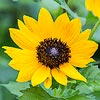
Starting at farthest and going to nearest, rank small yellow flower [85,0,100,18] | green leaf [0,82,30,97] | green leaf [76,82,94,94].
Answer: green leaf [0,82,30,97], green leaf [76,82,94,94], small yellow flower [85,0,100,18]

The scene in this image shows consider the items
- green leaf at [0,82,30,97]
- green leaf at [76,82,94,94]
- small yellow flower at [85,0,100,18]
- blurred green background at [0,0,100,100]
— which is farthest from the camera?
blurred green background at [0,0,100,100]

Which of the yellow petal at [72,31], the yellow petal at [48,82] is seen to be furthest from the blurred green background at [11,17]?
the yellow petal at [48,82]

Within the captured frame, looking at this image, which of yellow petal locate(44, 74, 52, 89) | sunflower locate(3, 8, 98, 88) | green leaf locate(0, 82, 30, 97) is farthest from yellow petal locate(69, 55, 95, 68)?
green leaf locate(0, 82, 30, 97)

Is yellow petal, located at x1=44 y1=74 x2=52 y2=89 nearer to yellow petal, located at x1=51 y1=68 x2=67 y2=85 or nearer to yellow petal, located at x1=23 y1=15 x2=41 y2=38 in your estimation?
yellow petal, located at x1=51 y1=68 x2=67 y2=85

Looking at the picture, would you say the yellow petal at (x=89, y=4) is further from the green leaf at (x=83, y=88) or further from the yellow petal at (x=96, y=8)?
the green leaf at (x=83, y=88)


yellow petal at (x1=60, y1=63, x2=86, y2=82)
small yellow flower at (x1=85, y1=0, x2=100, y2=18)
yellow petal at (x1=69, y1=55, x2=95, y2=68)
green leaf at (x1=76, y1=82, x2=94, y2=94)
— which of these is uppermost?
small yellow flower at (x1=85, y1=0, x2=100, y2=18)

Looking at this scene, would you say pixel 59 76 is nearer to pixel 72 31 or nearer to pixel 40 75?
pixel 40 75

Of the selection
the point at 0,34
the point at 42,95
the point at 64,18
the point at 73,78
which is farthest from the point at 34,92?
the point at 0,34

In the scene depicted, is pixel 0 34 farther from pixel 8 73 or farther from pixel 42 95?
pixel 42 95
